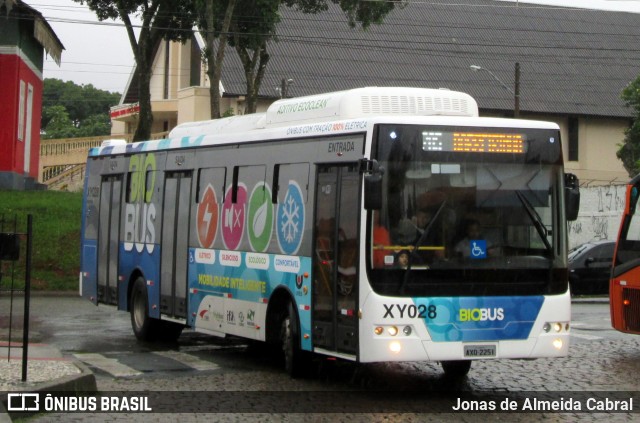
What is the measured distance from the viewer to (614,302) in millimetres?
16344

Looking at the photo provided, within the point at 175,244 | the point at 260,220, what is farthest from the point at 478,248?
the point at 175,244

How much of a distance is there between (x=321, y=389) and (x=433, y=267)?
206cm

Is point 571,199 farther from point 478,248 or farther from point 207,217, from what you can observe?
point 207,217

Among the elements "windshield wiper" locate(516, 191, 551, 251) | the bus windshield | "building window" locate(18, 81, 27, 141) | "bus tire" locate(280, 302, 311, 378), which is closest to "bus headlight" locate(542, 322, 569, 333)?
the bus windshield

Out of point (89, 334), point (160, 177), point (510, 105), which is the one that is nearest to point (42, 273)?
Result: point (89, 334)

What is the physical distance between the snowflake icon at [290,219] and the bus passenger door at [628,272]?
18.6 feet

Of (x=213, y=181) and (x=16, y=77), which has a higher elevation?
(x=16, y=77)

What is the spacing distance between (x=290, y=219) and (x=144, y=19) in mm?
22148

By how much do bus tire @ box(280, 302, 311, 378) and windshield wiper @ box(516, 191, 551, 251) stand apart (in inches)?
116

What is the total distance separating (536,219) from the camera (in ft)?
38.9

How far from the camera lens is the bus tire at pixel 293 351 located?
1284 centimetres

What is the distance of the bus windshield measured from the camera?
11.4 m

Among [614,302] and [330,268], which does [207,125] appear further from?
[614,302]

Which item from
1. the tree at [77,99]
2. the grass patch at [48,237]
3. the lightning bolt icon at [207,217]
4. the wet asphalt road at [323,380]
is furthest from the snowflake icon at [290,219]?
the tree at [77,99]
